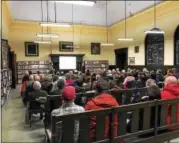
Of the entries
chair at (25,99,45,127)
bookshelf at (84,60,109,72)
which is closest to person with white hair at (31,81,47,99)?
chair at (25,99,45,127)

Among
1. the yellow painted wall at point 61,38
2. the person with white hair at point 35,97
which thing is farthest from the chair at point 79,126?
the yellow painted wall at point 61,38

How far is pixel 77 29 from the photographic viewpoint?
53.7 feet

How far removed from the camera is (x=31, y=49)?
49.4 ft

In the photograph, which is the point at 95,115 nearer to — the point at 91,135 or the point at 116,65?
the point at 91,135

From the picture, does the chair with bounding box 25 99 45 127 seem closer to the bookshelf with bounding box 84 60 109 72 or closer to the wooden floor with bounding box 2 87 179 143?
the wooden floor with bounding box 2 87 179 143

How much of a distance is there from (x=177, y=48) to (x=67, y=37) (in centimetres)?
843

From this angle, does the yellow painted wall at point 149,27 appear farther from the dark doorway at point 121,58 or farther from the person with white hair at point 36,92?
the person with white hair at point 36,92

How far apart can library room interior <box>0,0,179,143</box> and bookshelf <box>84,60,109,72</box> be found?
8 centimetres

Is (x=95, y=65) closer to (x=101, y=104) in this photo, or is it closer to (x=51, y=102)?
(x=51, y=102)

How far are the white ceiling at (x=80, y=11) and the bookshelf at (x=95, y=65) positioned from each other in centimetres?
305

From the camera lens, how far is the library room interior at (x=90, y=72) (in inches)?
105

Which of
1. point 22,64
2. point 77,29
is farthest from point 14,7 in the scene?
point 77,29

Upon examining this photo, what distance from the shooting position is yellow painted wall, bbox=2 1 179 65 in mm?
11102

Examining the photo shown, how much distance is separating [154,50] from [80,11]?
6.36m
